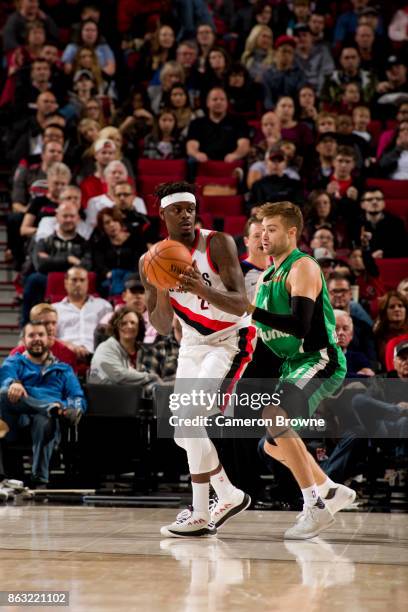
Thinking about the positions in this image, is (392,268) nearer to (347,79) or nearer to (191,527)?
(347,79)

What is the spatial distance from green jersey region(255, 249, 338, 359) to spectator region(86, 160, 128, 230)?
5508 mm

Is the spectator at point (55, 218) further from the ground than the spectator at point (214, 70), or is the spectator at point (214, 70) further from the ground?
the spectator at point (214, 70)

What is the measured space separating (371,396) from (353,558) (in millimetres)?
3050

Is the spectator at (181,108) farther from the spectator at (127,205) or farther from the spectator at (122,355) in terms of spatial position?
the spectator at (122,355)

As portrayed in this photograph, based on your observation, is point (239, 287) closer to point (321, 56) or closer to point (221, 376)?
point (221, 376)

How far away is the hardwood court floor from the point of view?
401 centimetres

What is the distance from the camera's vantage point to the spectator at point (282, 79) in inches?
570

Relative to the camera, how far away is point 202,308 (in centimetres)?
607

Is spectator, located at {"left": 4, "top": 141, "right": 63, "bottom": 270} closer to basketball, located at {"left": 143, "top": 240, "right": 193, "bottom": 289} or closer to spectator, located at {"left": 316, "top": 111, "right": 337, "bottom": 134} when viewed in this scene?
spectator, located at {"left": 316, "top": 111, "right": 337, "bottom": 134}

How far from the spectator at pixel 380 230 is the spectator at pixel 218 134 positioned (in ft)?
7.83

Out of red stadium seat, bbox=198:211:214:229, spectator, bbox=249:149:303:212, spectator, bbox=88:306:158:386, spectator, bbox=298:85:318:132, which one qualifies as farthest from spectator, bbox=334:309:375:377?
spectator, bbox=298:85:318:132

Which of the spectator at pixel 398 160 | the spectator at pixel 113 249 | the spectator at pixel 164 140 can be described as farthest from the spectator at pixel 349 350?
the spectator at pixel 164 140

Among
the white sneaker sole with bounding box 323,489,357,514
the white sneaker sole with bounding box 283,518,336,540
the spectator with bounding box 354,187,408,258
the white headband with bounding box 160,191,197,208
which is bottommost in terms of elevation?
the white sneaker sole with bounding box 283,518,336,540

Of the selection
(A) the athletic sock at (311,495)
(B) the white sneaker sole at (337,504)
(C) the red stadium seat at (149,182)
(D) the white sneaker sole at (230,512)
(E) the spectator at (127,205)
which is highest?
(C) the red stadium seat at (149,182)
